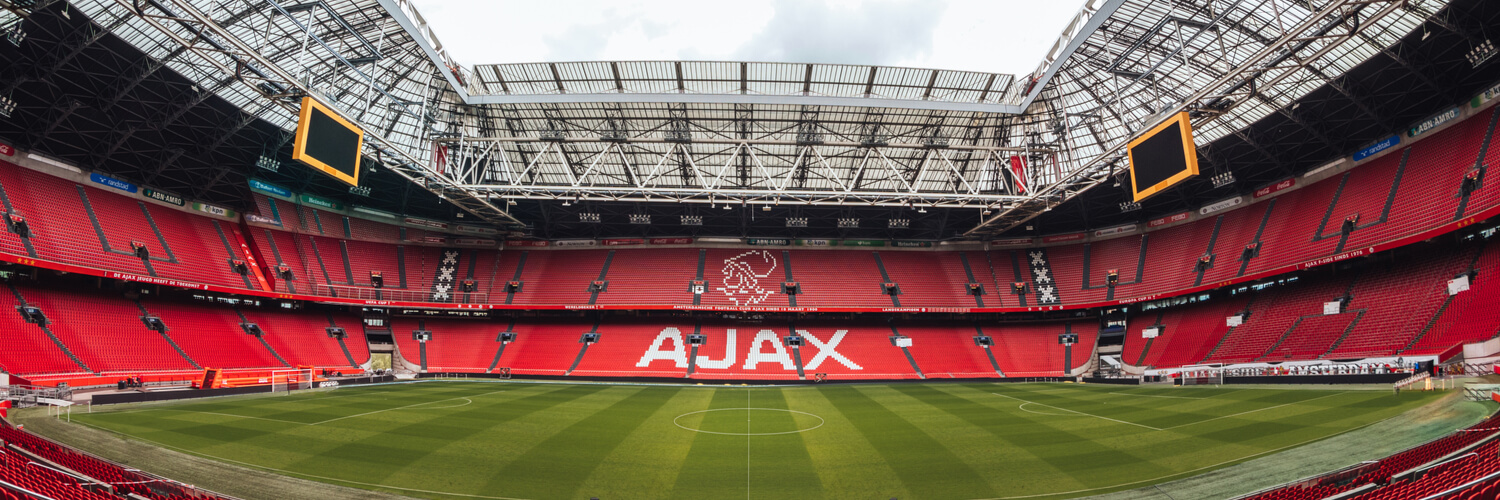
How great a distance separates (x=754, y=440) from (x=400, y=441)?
9130 mm

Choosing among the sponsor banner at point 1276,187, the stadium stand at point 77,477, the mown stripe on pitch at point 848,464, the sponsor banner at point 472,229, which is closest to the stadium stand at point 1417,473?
the mown stripe on pitch at point 848,464

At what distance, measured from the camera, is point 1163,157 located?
2314 cm

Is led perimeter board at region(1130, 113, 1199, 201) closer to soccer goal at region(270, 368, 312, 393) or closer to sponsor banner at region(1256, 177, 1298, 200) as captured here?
sponsor banner at region(1256, 177, 1298, 200)

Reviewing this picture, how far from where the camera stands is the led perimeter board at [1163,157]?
21.8 m

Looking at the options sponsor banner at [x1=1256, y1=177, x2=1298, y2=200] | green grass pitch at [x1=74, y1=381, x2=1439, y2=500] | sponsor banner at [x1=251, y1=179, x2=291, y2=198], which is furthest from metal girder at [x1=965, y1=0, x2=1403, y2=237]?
sponsor banner at [x1=251, y1=179, x2=291, y2=198]

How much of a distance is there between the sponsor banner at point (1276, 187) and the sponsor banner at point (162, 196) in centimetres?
6616

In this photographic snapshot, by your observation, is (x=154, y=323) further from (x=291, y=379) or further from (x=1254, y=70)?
(x=1254, y=70)

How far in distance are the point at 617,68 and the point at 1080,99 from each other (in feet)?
76.7

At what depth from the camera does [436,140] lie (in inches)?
1220

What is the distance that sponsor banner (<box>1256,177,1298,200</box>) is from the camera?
36.9 meters

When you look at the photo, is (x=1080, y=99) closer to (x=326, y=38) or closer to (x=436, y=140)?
(x=436, y=140)

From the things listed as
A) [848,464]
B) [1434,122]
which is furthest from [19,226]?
[1434,122]

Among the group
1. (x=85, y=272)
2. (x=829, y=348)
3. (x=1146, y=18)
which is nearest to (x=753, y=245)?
(x=829, y=348)

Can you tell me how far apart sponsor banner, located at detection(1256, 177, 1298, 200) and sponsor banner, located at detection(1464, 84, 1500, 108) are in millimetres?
8755
